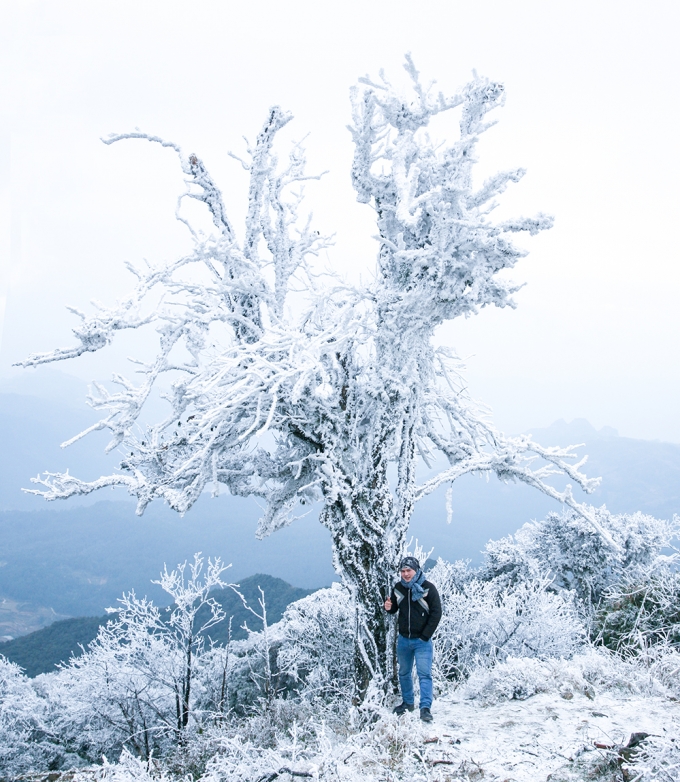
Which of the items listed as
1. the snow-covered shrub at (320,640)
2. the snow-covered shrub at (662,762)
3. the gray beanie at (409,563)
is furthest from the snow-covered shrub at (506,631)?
the snow-covered shrub at (662,762)

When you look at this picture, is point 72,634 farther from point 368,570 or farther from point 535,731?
point 535,731

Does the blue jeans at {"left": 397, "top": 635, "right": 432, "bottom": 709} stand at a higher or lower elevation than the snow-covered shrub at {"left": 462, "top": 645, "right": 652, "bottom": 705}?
higher

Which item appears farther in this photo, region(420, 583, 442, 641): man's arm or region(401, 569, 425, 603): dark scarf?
region(401, 569, 425, 603): dark scarf

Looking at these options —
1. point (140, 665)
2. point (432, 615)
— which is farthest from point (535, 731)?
point (140, 665)

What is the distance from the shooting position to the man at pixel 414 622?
Result: 194 inches

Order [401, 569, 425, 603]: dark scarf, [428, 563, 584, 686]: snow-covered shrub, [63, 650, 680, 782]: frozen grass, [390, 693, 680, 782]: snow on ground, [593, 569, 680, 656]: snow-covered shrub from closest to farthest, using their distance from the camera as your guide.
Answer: [63, 650, 680, 782]: frozen grass, [390, 693, 680, 782]: snow on ground, [401, 569, 425, 603]: dark scarf, [593, 569, 680, 656]: snow-covered shrub, [428, 563, 584, 686]: snow-covered shrub

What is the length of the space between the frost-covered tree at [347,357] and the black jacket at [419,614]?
52.8 inches

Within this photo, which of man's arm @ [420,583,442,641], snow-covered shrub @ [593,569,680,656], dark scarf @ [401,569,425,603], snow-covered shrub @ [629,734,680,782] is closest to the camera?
snow-covered shrub @ [629,734,680,782]

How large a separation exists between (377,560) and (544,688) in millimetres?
2345

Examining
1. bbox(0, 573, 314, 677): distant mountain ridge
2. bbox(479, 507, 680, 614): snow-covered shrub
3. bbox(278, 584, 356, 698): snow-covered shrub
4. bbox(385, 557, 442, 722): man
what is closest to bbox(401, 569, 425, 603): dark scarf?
bbox(385, 557, 442, 722): man

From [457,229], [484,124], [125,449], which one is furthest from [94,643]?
[484,124]

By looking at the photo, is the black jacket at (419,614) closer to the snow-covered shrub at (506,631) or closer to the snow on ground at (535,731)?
the snow on ground at (535,731)

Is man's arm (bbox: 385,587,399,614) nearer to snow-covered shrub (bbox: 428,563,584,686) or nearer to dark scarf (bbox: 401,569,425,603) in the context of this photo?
dark scarf (bbox: 401,569,425,603)

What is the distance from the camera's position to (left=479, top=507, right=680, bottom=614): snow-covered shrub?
18828mm
